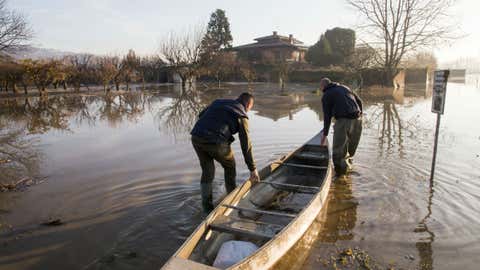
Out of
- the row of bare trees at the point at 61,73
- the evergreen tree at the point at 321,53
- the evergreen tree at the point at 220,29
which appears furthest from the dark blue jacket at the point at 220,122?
→ the evergreen tree at the point at 220,29

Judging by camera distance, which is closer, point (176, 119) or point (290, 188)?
point (290, 188)

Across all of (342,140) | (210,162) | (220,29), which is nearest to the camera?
(210,162)

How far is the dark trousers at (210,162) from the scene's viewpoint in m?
4.75

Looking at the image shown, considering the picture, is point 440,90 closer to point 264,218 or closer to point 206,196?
point 264,218

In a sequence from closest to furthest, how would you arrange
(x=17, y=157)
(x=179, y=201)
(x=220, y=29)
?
(x=179, y=201) < (x=17, y=157) < (x=220, y=29)

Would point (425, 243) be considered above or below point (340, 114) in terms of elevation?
below

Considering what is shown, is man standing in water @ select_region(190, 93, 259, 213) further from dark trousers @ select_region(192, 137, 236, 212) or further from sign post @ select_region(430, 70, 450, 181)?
sign post @ select_region(430, 70, 450, 181)

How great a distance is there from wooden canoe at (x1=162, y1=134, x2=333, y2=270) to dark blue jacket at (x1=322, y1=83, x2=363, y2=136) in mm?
975

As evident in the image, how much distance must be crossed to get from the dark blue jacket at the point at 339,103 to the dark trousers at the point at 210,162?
2.63 meters

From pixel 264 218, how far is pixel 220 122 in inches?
62.5

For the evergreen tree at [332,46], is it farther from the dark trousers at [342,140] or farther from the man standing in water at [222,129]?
the man standing in water at [222,129]

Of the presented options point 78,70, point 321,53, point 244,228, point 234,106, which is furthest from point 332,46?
point 244,228

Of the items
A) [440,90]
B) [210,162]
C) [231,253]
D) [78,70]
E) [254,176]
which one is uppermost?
[78,70]

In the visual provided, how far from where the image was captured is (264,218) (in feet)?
16.2
